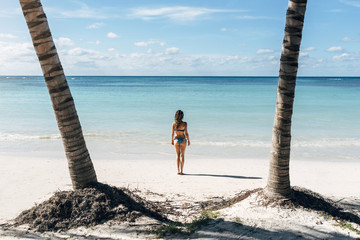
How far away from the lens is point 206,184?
8203mm

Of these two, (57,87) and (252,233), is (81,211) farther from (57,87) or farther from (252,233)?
(252,233)

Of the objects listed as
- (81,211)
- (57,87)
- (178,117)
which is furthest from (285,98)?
(178,117)

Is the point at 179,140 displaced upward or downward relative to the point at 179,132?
downward

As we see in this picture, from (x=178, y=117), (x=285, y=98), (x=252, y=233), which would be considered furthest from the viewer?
(x=178, y=117)

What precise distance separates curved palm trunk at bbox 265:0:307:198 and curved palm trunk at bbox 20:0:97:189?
3.23m

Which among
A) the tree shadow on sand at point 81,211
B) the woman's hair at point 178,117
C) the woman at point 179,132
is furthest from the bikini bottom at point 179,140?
the tree shadow on sand at point 81,211

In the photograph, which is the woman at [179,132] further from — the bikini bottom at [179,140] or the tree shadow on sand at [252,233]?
the tree shadow on sand at [252,233]

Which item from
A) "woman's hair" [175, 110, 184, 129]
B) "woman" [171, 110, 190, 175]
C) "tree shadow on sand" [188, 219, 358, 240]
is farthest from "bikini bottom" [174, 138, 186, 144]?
"tree shadow on sand" [188, 219, 358, 240]

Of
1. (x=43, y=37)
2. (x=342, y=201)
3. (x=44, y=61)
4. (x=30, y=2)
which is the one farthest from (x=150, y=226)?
(x=342, y=201)

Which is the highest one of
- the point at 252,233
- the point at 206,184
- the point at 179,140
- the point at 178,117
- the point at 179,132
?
the point at 178,117

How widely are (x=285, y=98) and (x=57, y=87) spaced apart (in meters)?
3.63

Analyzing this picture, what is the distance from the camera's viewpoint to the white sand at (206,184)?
4875 mm

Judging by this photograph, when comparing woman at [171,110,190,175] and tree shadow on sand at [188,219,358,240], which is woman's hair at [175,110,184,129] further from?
tree shadow on sand at [188,219,358,240]

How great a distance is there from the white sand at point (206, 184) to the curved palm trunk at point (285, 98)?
0.53 m
